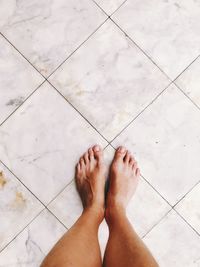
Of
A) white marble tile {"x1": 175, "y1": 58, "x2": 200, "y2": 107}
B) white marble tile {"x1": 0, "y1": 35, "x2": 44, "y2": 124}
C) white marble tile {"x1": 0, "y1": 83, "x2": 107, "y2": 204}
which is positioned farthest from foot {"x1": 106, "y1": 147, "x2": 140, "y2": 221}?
white marble tile {"x1": 0, "y1": 35, "x2": 44, "y2": 124}

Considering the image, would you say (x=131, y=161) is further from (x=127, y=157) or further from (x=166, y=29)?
(x=166, y=29)

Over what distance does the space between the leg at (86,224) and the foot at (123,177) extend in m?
0.04

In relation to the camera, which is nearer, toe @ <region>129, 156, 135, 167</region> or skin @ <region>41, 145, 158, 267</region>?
skin @ <region>41, 145, 158, 267</region>

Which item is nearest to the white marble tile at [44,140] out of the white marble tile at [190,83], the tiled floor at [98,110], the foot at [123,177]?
the tiled floor at [98,110]

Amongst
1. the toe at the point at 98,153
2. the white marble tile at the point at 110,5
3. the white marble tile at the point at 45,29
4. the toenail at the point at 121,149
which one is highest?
the white marble tile at the point at 45,29

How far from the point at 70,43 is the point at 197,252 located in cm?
98

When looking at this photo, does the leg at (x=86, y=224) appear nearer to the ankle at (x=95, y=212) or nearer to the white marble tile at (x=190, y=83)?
the ankle at (x=95, y=212)

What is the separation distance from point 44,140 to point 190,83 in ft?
2.07

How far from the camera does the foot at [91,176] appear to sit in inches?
60.5

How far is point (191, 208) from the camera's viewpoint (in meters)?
1.55

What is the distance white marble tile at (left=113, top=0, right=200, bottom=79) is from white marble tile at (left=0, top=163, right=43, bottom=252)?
751mm

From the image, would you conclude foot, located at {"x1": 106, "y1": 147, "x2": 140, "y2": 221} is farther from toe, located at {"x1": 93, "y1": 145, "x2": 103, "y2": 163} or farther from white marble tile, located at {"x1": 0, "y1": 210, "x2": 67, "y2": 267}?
white marble tile, located at {"x1": 0, "y1": 210, "x2": 67, "y2": 267}

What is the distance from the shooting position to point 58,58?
5.15 feet

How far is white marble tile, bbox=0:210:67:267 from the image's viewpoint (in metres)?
1.54
